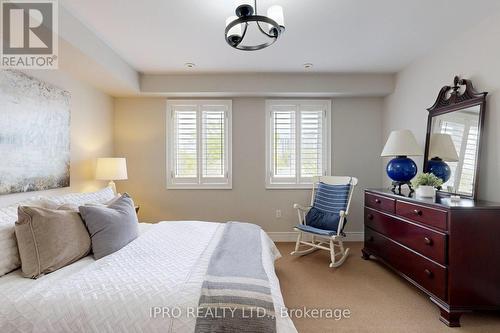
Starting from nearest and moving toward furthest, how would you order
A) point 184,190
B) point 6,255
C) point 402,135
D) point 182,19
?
point 6,255 < point 182,19 < point 402,135 < point 184,190

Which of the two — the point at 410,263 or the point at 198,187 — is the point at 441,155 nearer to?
the point at 410,263

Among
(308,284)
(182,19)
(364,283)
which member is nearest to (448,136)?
(364,283)

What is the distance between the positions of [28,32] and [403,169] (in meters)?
3.73

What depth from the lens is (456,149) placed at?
2.50 m

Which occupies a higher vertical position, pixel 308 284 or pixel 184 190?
pixel 184 190

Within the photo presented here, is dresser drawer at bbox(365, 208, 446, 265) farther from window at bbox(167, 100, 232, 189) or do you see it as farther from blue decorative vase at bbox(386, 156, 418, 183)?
window at bbox(167, 100, 232, 189)

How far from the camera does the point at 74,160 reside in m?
2.92

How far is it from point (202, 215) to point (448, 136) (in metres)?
3.24

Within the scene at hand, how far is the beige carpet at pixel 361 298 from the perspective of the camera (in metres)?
1.89

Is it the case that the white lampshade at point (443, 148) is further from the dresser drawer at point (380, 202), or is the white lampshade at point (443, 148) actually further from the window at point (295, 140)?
the window at point (295, 140)

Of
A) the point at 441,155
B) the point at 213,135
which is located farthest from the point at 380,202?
the point at 213,135

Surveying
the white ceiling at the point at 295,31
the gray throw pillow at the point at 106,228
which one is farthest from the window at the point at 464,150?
the gray throw pillow at the point at 106,228

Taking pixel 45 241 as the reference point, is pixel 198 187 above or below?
above

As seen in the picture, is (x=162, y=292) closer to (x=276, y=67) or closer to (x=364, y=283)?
(x=364, y=283)
